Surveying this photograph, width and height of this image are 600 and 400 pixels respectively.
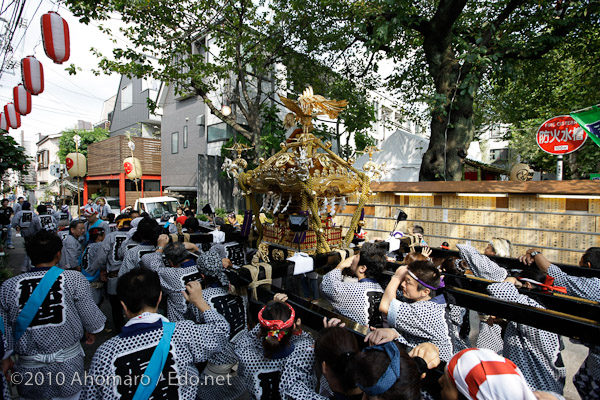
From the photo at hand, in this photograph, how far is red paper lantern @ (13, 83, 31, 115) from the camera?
340 inches

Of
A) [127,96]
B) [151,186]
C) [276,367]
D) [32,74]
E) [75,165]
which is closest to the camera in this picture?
[276,367]

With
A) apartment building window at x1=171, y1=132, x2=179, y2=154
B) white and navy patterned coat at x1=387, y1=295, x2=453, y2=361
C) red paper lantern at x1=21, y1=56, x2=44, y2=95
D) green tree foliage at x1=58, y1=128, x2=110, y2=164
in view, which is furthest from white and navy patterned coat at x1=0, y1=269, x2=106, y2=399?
green tree foliage at x1=58, y1=128, x2=110, y2=164

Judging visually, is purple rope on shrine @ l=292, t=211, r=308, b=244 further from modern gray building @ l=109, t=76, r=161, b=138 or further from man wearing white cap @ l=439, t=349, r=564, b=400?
modern gray building @ l=109, t=76, r=161, b=138

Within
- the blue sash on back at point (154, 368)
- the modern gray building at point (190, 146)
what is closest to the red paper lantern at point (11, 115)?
the modern gray building at point (190, 146)

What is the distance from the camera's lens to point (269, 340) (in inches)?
90.4

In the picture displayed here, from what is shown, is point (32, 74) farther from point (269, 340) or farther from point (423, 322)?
point (423, 322)

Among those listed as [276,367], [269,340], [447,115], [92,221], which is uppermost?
[447,115]

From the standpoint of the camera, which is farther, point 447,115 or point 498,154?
point 498,154

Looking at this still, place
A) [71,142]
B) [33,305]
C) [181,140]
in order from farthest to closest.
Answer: [71,142]
[181,140]
[33,305]

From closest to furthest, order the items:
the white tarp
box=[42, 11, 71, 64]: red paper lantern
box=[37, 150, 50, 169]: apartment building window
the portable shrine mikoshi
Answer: the portable shrine mikoshi
box=[42, 11, 71, 64]: red paper lantern
the white tarp
box=[37, 150, 50, 169]: apartment building window

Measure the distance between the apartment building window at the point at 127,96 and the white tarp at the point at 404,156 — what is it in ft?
78.0

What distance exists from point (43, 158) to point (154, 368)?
47.4m

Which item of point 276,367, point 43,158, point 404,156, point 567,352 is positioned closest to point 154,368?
point 276,367

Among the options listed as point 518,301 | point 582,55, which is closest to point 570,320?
point 518,301
